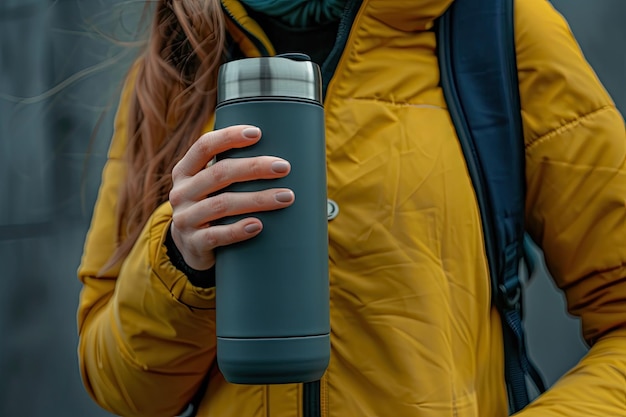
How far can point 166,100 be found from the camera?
113 centimetres

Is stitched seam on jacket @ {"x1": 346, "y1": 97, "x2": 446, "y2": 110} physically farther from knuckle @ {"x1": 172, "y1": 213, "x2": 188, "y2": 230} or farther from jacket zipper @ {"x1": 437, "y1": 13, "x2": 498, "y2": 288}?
knuckle @ {"x1": 172, "y1": 213, "x2": 188, "y2": 230}

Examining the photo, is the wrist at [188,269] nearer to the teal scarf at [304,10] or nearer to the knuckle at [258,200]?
the knuckle at [258,200]

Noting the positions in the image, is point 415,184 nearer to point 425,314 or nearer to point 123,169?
point 425,314

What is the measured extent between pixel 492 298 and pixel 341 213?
213 mm

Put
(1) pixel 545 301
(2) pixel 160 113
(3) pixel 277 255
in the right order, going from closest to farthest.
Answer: (3) pixel 277 255, (2) pixel 160 113, (1) pixel 545 301

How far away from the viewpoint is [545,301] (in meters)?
2.42

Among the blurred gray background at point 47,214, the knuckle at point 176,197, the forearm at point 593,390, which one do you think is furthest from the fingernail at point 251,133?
the blurred gray background at point 47,214

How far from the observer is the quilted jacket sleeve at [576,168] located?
0.99m

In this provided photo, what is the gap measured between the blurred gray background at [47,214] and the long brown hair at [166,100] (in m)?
1.30

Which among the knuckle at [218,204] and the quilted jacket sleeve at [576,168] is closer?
the knuckle at [218,204]

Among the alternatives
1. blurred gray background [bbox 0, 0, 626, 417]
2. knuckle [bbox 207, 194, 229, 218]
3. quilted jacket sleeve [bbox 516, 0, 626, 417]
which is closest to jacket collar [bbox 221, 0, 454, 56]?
quilted jacket sleeve [bbox 516, 0, 626, 417]

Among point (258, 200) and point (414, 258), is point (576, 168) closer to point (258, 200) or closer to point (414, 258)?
point (414, 258)

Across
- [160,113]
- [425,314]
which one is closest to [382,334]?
[425,314]

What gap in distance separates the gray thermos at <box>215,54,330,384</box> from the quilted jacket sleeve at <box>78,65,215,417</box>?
157 millimetres
